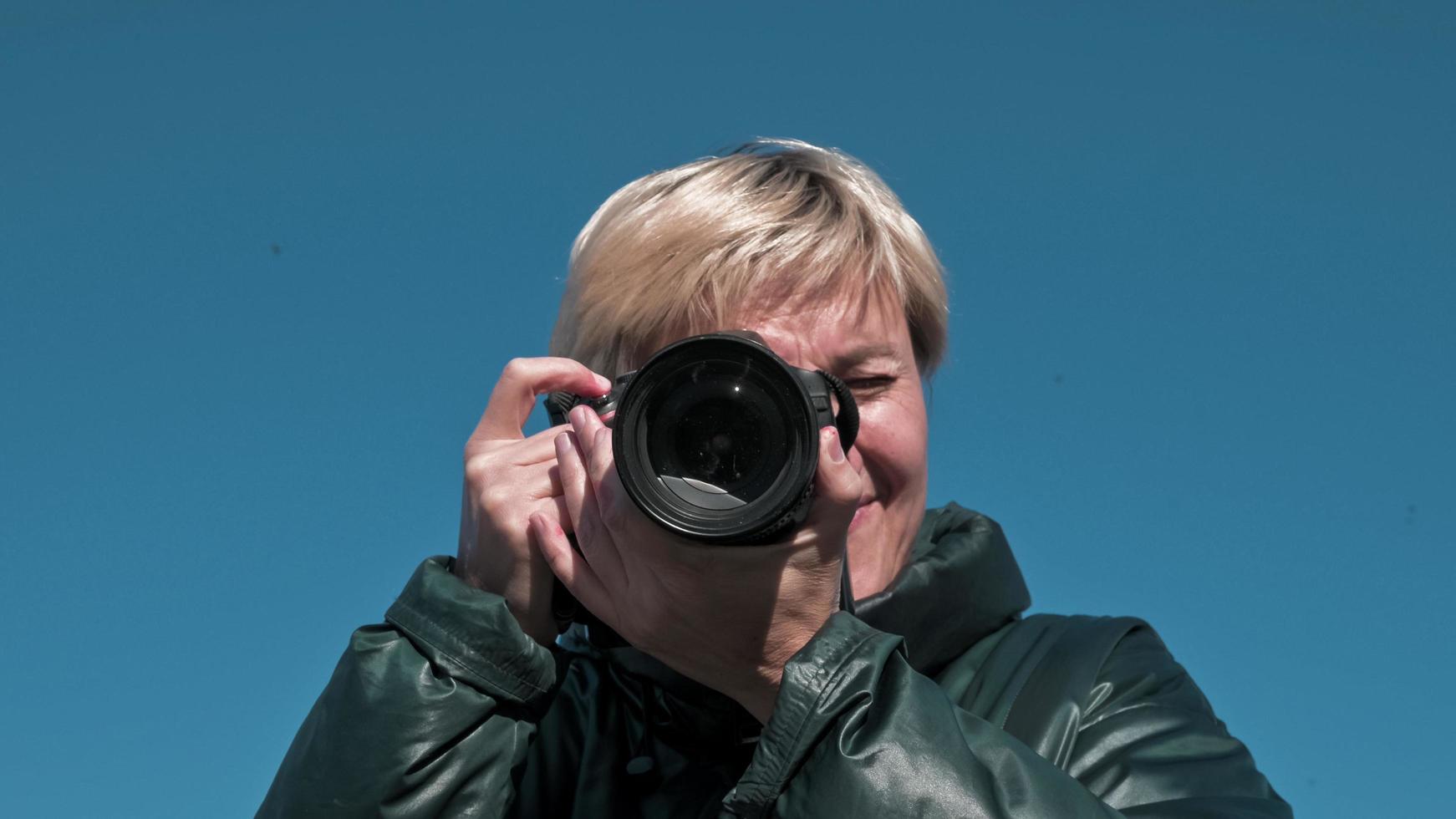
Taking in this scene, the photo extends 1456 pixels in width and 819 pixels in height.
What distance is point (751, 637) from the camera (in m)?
2.01

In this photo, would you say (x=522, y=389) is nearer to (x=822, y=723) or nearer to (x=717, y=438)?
(x=717, y=438)

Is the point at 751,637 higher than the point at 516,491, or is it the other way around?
the point at 516,491

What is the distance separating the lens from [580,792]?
239 centimetres

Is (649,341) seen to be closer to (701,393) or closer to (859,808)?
(701,393)

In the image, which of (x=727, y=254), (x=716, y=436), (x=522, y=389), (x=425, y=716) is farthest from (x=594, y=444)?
(x=727, y=254)

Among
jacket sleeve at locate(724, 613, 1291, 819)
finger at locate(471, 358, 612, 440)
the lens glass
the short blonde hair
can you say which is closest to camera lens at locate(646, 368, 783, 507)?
the lens glass

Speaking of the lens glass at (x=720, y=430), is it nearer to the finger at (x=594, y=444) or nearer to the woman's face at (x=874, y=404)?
the finger at (x=594, y=444)

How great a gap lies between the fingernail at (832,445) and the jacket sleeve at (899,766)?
0.72 ft

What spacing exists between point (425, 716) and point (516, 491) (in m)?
0.39

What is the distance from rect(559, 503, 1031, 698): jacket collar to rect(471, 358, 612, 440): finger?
0.39 metres

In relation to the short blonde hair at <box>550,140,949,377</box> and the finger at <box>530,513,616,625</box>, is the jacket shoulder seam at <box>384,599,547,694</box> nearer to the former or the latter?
the finger at <box>530,513,616,625</box>

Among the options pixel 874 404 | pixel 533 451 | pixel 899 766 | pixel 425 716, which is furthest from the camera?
pixel 874 404

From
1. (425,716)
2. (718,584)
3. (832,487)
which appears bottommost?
(425,716)

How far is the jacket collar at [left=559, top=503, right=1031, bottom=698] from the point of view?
7.75 ft
